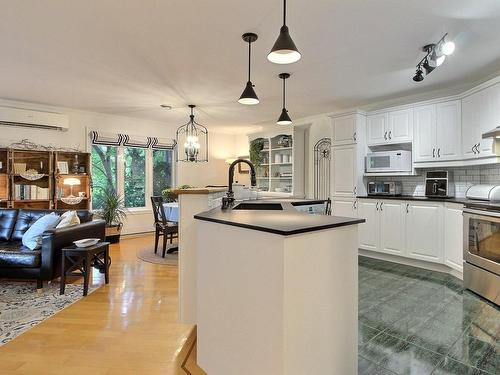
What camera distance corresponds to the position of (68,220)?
12.3 feet

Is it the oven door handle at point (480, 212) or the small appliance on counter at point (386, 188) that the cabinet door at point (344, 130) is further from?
the oven door handle at point (480, 212)

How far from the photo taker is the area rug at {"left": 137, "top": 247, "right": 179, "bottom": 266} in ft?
14.9

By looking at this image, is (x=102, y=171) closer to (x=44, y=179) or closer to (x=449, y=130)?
(x=44, y=179)

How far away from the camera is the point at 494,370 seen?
1.95 m

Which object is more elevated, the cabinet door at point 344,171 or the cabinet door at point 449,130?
the cabinet door at point 449,130

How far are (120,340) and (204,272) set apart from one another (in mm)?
1085

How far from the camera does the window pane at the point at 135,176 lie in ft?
21.9

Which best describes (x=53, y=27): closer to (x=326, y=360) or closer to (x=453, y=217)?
(x=326, y=360)

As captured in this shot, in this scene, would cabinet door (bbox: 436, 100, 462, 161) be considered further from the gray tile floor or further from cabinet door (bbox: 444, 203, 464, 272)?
the gray tile floor

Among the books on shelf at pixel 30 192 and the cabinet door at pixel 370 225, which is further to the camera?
the books on shelf at pixel 30 192

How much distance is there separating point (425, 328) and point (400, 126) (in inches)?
124

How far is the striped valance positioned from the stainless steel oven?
5.83m

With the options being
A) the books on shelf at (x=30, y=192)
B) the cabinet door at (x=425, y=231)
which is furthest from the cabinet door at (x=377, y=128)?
the books on shelf at (x=30, y=192)

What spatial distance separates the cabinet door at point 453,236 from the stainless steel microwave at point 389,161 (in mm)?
932
